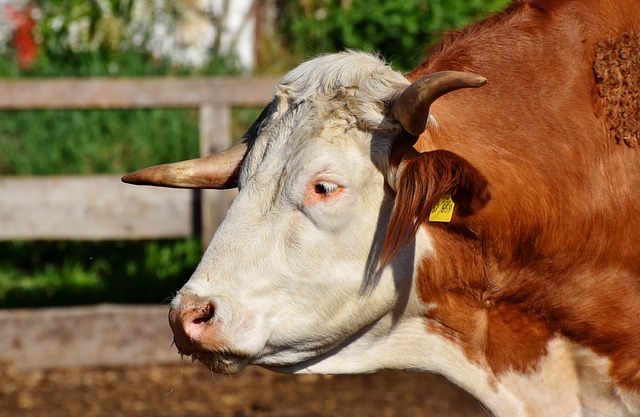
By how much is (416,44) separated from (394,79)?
6938 mm

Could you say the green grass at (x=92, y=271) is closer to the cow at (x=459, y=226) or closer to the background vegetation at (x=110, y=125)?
the background vegetation at (x=110, y=125)

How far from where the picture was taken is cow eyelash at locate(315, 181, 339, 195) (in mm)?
2834

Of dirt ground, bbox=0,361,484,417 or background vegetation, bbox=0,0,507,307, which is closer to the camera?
dirt ground, bbox=0,361,484,417

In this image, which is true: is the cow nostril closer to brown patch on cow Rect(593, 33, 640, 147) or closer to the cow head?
the cow head

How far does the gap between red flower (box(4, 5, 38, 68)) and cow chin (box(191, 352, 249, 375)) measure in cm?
633

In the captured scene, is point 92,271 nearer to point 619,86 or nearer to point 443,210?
point 443,210

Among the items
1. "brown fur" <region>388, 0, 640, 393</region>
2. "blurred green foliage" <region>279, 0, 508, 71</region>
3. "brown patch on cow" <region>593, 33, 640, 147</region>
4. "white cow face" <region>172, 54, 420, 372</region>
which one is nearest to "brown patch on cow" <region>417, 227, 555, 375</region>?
"brown fur" <region>388, 0, 640, 393</region>

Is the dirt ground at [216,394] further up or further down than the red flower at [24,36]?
further down

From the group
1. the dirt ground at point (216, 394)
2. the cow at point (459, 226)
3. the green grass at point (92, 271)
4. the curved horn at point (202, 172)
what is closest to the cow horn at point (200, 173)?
the curved horn at point (202, 172)

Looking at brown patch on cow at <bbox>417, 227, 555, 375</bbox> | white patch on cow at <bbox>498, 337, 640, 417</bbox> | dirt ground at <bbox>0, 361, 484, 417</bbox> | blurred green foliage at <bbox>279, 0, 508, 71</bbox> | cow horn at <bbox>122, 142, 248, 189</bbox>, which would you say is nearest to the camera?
brown patch on cow at <bbox>417, 227, 555, 375</bbox>

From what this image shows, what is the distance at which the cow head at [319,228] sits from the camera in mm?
2795

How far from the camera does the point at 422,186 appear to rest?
276cm

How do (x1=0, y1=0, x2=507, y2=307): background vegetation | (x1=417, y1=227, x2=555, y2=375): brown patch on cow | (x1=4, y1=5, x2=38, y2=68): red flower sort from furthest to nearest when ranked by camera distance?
(x1=4, y1=5, x2=38, y2=68): red flower, (x1=0, y1=0, x2=507, y2=307): background vegetation, (x1=417, y1=227, x2=555, y2=375): brown patch on cow

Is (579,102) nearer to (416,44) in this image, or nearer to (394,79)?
(394,79)
